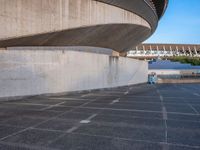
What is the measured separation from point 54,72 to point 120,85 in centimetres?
950

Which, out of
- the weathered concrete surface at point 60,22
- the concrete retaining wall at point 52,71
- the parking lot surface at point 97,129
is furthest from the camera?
the weathered concrete surface at point 60,22

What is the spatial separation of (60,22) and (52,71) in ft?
13.6

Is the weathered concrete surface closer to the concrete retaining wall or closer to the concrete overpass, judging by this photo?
the concrete overpass

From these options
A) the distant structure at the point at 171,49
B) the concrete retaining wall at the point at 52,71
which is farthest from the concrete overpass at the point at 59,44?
the distant structure at the point at 171,49

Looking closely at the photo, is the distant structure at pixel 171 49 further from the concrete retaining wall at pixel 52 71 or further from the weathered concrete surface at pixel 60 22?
the concrete retaining wall at pixel 52 71

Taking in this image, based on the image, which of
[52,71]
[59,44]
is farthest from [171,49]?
[52,71]

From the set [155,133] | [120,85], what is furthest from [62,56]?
[155,133]

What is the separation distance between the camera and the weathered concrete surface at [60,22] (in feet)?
51.4

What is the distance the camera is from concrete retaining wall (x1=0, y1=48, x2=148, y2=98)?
14.1 m

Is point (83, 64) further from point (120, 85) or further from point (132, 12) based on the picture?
point (132, 12)

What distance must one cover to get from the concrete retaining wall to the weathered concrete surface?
72.4 inches

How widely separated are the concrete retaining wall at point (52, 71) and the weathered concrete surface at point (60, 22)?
184cm

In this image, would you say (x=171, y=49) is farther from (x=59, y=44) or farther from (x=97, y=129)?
(x=97, y=129)

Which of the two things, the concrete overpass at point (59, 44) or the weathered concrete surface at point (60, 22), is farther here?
the weathered concrete surface at point (60, 22)
